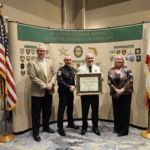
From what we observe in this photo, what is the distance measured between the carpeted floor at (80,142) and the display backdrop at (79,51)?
422 mm

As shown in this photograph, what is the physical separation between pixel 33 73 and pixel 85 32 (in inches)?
70.9

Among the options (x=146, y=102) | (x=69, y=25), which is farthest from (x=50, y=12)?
(x=146, y=102)

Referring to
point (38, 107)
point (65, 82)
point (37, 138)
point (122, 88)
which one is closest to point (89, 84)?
point (65, 82)

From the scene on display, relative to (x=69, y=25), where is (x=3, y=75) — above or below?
below

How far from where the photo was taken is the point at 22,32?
3230 mm

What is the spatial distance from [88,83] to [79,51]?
1216 mm

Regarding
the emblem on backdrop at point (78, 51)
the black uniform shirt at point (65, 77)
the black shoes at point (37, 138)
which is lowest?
the black shoes at point (37, 138)

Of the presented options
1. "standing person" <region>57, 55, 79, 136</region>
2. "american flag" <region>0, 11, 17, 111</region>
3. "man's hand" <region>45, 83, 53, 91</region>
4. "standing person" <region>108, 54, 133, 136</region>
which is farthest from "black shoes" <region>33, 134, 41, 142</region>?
"standing person" <region>108, 54, 133, 136</region>

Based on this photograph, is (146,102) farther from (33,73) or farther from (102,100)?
(33,73)

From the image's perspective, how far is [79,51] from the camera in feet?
13.1

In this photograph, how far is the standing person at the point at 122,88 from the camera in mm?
3010

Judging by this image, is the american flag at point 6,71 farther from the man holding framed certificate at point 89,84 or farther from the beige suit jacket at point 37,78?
the man holding framed certificate at point 89,84

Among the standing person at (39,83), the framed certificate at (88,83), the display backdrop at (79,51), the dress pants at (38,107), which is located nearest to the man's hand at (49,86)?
the standing person at (39,83)

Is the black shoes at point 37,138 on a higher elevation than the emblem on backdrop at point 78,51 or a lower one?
lower
